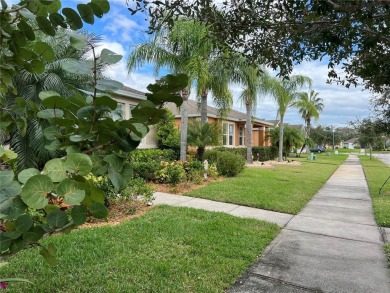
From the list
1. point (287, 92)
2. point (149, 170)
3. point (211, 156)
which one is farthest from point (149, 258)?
point (287, 92)

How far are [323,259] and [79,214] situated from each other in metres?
4.75

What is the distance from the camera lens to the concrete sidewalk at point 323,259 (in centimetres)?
390

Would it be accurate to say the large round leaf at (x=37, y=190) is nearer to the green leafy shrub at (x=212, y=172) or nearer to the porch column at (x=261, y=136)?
the green leafy shrub at (x=212, y=172)

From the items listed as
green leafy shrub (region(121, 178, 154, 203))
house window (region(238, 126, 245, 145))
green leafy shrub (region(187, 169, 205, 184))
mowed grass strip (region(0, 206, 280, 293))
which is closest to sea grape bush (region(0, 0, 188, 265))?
mowed grass strip (region(0, 206, 280, 293))

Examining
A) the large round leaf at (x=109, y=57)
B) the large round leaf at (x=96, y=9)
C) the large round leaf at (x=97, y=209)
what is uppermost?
the large round leaf at (x=96, y=9)

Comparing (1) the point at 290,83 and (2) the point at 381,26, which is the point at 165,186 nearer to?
(2) the point at 381,26

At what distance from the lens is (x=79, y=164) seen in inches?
35.9

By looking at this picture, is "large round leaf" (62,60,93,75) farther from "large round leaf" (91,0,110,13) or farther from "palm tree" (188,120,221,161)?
"palm tree" (188,120,221,161)

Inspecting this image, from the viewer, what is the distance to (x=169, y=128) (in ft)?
59.5

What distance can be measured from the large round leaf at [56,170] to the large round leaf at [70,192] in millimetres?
21

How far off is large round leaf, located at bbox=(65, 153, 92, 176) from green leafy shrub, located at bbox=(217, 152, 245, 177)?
523 inches

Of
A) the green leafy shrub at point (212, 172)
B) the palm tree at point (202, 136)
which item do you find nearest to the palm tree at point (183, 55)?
the palm tree at point (202, 136)

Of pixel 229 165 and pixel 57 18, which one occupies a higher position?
pixel 57 18

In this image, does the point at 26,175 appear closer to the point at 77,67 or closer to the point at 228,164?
the point at 77,67
